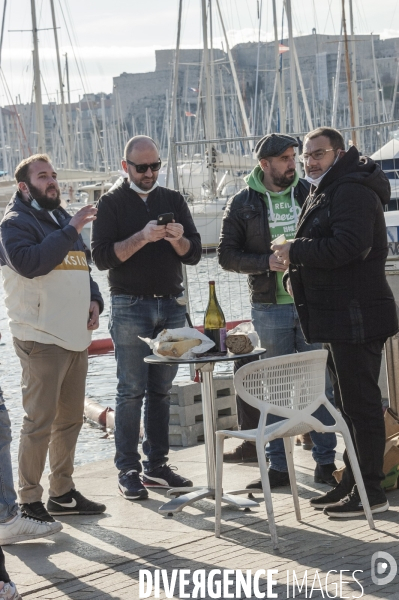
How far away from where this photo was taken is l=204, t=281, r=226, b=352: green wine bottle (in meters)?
6.18

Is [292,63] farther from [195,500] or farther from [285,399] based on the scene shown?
[285,399]

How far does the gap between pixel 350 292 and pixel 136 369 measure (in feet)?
5.23

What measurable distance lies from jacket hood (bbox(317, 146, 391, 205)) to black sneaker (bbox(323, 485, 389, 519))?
1651mm

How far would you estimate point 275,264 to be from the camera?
6.71m

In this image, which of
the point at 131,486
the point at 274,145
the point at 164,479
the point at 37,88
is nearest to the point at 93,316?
the point at 131,486

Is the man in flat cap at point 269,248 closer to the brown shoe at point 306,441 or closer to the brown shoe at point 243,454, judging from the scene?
the brown shoe at point 243,454

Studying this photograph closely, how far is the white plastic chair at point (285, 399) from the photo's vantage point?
5.54 metres

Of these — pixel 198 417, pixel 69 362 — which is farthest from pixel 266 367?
pixel 198 417

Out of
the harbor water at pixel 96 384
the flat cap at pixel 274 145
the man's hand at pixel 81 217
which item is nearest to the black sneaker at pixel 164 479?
the man's hand at pixel 81 217

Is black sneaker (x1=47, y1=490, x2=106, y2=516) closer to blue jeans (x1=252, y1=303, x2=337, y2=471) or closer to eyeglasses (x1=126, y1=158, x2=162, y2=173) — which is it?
blue jeans (x1=252, y1=303, x2=337, y2=471)

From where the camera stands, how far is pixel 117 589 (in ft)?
16.2

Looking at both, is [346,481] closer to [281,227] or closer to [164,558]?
[164,558]

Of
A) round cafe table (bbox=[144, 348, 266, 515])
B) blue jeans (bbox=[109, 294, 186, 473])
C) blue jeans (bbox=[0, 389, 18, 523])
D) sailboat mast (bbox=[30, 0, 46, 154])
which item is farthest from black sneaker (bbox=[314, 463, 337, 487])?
sailboat mast (bbox=[30, 0, 46, 154])

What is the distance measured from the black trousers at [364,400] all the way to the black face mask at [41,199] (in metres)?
1.83
